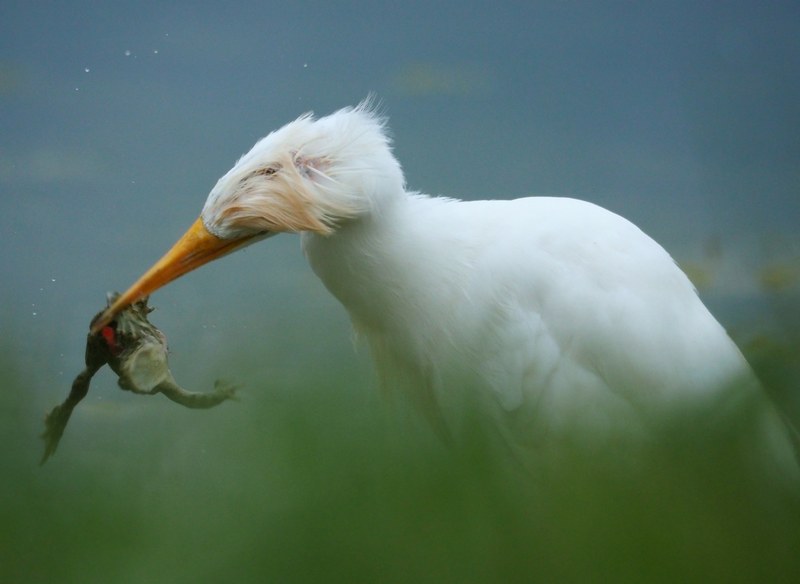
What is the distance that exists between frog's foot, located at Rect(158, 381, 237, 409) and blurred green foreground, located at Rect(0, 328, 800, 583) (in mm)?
155

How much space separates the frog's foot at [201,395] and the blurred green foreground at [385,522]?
16cm

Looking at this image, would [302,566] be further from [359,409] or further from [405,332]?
[405,332]

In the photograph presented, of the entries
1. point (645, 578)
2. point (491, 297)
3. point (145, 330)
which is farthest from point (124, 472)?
point (491, 297)

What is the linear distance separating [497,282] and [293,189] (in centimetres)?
42

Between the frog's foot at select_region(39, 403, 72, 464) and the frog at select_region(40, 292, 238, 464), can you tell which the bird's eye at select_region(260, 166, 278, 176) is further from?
the frog's foot at select_region(39, 403, 72, 464)

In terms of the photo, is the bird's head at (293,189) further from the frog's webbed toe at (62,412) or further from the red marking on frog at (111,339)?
the frog's webbed toe at (62,412)

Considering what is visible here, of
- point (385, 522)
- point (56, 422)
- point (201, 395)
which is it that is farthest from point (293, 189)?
point (385, 522)

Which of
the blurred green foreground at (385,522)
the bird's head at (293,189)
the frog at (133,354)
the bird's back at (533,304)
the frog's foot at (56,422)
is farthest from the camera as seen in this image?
the bird's back at (533,304)

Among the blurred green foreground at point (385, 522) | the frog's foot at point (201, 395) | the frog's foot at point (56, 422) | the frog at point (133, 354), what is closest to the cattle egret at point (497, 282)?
the frog at point (133, 354)

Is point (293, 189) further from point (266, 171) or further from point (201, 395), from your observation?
point (201, 395)

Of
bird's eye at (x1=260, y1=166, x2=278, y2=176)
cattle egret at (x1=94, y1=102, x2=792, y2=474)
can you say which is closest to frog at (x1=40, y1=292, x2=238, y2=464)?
cattle egret at (x1=94, y1=102, x2=792, y2=474)

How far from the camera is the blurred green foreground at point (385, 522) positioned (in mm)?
281

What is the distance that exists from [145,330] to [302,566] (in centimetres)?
130

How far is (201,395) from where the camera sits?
0.96 meters
